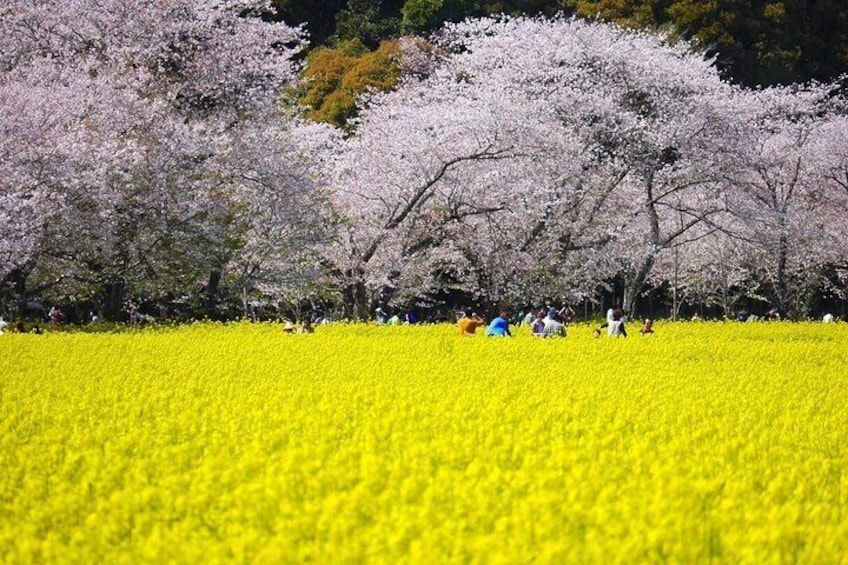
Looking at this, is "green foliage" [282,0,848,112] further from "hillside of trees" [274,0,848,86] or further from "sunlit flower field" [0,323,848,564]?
"sunlit flower field" [0,323,848,564]

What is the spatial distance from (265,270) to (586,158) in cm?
973

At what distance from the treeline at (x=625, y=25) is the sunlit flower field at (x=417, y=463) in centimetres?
3472

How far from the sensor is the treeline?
47.3 m

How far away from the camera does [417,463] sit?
6.33 meters

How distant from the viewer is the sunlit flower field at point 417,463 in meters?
4.64

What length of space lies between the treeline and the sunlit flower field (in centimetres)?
3472

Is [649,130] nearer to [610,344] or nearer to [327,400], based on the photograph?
[610,344]

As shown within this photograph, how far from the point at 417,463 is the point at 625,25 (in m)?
42.9

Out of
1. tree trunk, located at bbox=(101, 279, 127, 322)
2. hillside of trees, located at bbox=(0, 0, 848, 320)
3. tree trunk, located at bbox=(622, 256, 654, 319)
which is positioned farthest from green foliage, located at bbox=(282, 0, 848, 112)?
tree trunk, located at bbox=(101, 279, 127, 322)

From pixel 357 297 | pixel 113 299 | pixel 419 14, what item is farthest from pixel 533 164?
pixel 419 14

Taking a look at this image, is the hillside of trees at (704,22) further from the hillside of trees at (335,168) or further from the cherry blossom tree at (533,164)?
the cherry blossom tree at (533,164)

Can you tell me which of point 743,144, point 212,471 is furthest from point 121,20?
point 212,471

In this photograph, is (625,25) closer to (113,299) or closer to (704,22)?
(704,22)

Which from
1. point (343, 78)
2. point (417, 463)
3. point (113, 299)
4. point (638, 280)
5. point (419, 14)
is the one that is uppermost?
point (419, 14)
